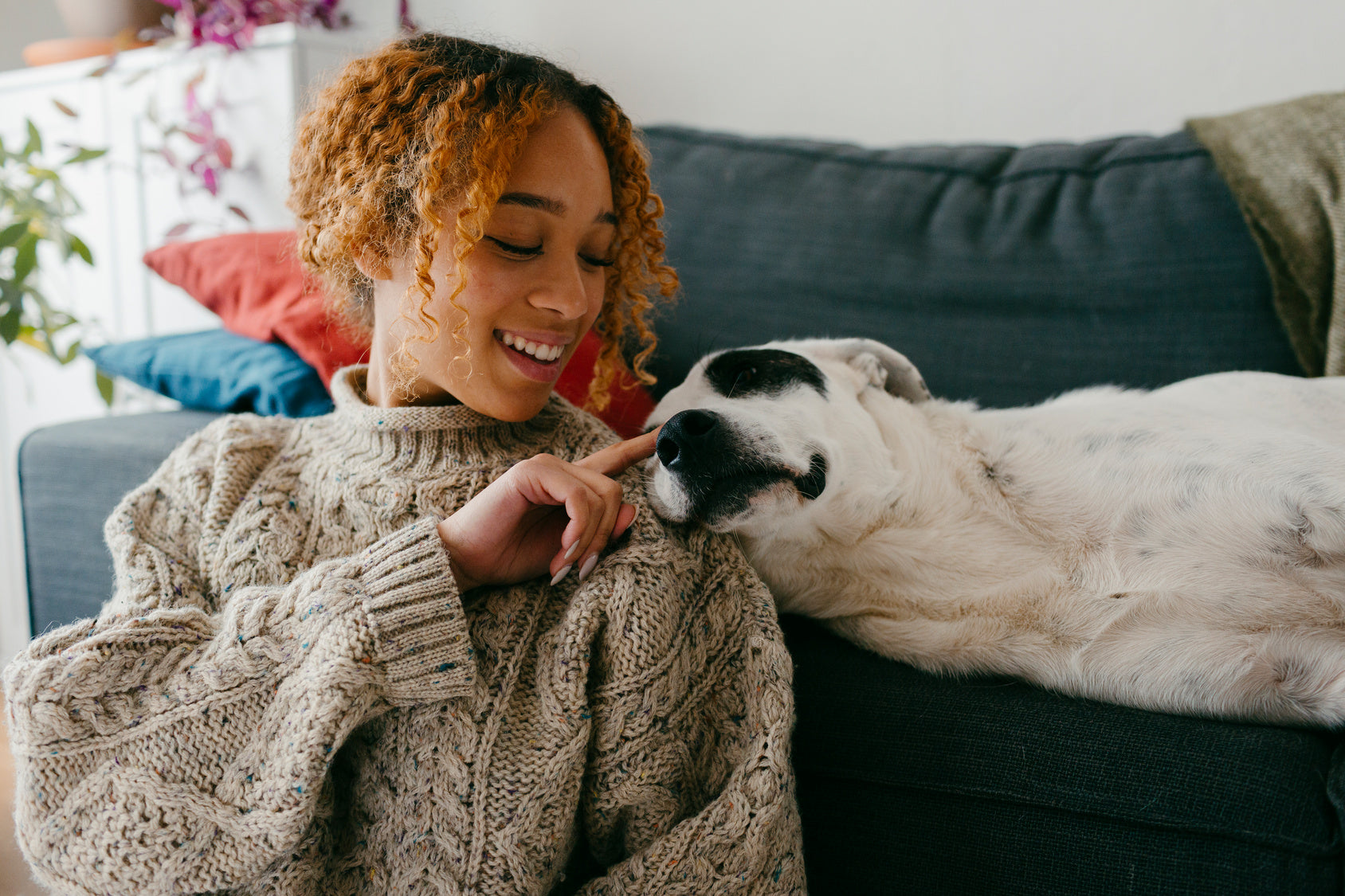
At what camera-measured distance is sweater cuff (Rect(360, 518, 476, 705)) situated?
958 millimetres

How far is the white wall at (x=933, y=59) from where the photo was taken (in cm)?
209

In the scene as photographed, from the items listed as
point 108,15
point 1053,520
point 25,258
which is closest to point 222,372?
point 25,258

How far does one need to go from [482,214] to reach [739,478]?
17.4 inches

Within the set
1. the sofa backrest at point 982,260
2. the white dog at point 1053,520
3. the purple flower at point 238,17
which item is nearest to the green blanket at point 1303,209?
the sofa backrest at point 982,260

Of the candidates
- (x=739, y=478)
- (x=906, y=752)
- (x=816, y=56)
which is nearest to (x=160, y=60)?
(x=816, y=56)

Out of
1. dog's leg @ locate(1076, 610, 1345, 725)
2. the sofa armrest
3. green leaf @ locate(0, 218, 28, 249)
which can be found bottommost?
the sofa armrest

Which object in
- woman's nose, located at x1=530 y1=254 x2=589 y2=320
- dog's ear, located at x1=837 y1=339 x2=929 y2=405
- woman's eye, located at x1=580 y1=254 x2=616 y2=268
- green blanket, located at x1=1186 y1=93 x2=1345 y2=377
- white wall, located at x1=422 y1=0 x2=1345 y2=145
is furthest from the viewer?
white wall, located at x1=422 y1=0 x2=1345 y2=145

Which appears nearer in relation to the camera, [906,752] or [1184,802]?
[1184,802]

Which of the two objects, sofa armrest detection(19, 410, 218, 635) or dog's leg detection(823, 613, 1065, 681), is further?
sofa armrest detection(19, 410, 218, 635)

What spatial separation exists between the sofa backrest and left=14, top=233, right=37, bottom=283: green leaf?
1.66 m

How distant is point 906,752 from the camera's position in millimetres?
1110

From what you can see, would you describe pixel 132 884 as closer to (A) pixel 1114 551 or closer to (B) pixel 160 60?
(A) pixel 1114 551

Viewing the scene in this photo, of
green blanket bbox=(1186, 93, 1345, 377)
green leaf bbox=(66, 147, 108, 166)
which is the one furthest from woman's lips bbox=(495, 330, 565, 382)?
green leaf bbox=(66, 147, 108, 166)

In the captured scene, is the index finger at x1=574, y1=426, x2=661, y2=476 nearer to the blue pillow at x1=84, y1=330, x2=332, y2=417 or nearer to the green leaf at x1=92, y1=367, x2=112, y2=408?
the blue pillow at x1=84, y1=330, x2=332, y2=417
